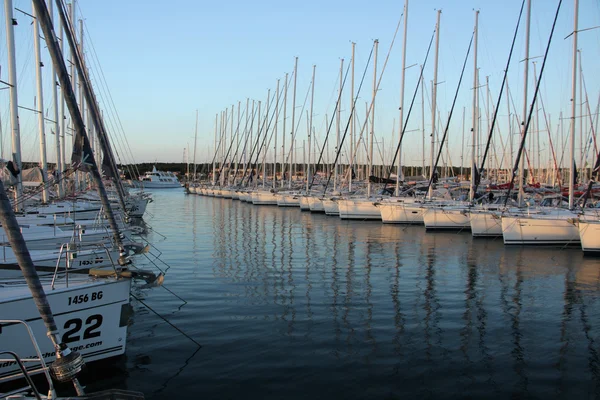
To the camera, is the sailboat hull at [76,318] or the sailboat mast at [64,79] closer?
Result: the sailboat hull at [76,318]

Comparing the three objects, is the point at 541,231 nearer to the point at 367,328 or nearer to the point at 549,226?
the point at 549,226

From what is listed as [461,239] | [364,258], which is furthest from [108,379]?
[461,239]

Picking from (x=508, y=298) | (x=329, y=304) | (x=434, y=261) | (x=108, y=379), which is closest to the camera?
(x=108, y=379)

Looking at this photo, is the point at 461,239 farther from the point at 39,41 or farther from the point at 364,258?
the point at 39,41

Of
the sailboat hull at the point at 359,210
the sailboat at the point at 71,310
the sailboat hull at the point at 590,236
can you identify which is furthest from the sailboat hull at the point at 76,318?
the sailboat hull at the point at 359,210

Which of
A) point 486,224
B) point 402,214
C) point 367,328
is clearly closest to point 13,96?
point 367,328

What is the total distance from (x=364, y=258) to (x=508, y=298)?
750 centimetres

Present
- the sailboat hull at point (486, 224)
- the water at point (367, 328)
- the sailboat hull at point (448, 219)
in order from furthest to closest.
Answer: the sailboat hull at point (448, 219) → the sailboat hull at point (486, 224) → the water at point (367, 328)

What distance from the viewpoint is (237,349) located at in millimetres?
9938

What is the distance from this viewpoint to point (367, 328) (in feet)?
37.5

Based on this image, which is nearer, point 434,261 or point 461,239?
point 434,261

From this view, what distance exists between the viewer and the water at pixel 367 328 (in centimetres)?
851

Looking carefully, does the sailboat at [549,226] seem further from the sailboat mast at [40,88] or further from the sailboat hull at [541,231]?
the sailboat mast at [40,88]

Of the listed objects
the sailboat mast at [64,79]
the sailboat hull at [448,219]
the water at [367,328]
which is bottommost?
the water at [367,328]
